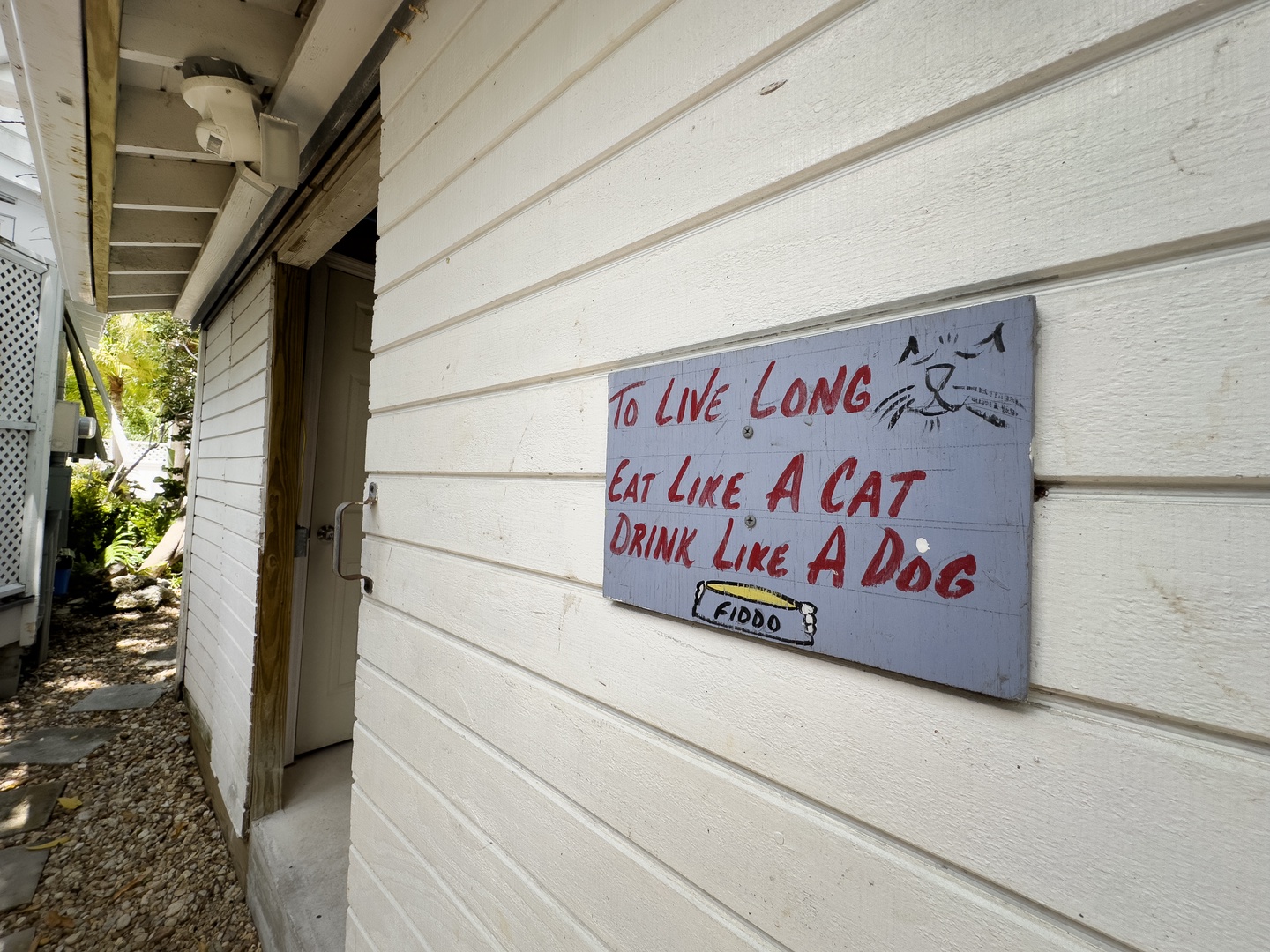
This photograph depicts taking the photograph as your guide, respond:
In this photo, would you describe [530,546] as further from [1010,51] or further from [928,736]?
[1010,51]

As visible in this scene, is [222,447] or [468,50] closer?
[468,50]

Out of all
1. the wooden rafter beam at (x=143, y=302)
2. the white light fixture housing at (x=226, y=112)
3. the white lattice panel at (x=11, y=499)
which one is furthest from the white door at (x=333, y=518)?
the white lattice panel at (x=11, y=499)

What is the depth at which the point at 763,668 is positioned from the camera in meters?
0.67

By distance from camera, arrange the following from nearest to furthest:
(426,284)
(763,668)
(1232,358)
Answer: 1. (1232,358)
2. (763,668)
3. (426,284)

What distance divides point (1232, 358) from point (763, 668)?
0.49m

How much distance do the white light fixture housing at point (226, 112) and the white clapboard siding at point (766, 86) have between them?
1052 mm

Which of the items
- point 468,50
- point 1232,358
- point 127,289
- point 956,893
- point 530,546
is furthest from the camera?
point 127,289

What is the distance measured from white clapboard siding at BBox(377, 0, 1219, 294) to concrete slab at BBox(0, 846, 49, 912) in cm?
360

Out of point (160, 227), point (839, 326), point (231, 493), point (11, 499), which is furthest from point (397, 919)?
point (11, 499)

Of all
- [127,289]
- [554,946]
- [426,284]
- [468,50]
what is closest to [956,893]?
[554,946]

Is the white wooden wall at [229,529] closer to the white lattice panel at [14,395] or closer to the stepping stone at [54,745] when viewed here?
the stepping stone at [54,745]

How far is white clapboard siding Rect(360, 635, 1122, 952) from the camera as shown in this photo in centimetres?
53

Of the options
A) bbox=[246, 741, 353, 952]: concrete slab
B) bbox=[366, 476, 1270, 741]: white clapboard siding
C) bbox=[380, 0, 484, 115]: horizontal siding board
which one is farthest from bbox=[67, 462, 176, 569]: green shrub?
bbox=[366, 476, 1270, 741]: white clapboard siding

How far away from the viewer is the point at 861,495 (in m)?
0.58
